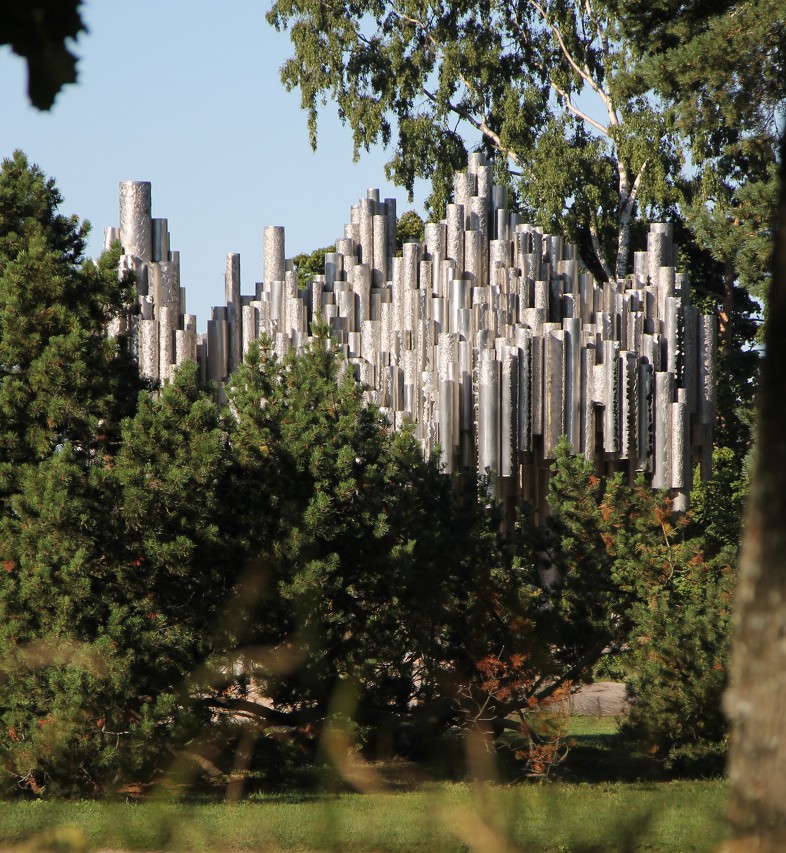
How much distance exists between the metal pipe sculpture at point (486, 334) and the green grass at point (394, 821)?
18.6ft

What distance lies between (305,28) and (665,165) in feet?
21.6

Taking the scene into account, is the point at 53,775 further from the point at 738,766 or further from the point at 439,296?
the point at 439,296

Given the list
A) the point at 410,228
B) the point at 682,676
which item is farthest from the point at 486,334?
the point at 410,228

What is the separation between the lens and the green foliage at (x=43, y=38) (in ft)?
6.60

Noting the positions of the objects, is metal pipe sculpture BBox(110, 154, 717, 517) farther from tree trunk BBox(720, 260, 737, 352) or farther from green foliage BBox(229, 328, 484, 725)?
tree trunk BBox(720, 260, 737, 352)

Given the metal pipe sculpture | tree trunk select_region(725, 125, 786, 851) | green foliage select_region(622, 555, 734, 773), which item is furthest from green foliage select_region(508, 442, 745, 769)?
tree trunk select_region(725, 125, 786, 851)

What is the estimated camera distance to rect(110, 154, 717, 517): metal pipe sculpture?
573 inches

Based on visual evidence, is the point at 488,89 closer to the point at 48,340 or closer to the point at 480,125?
the point at 480,125

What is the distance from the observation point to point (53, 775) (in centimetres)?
810

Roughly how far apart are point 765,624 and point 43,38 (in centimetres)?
147

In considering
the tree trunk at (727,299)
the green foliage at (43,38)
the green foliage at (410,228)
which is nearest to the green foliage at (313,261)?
the green foliage at (410,228)

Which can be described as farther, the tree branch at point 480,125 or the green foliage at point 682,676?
the tree branch at point 480,125

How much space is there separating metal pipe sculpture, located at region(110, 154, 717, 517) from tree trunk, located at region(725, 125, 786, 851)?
11.9 metres

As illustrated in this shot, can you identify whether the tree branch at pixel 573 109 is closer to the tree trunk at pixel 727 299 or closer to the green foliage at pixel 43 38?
the tree trunk at pixel 727 299
